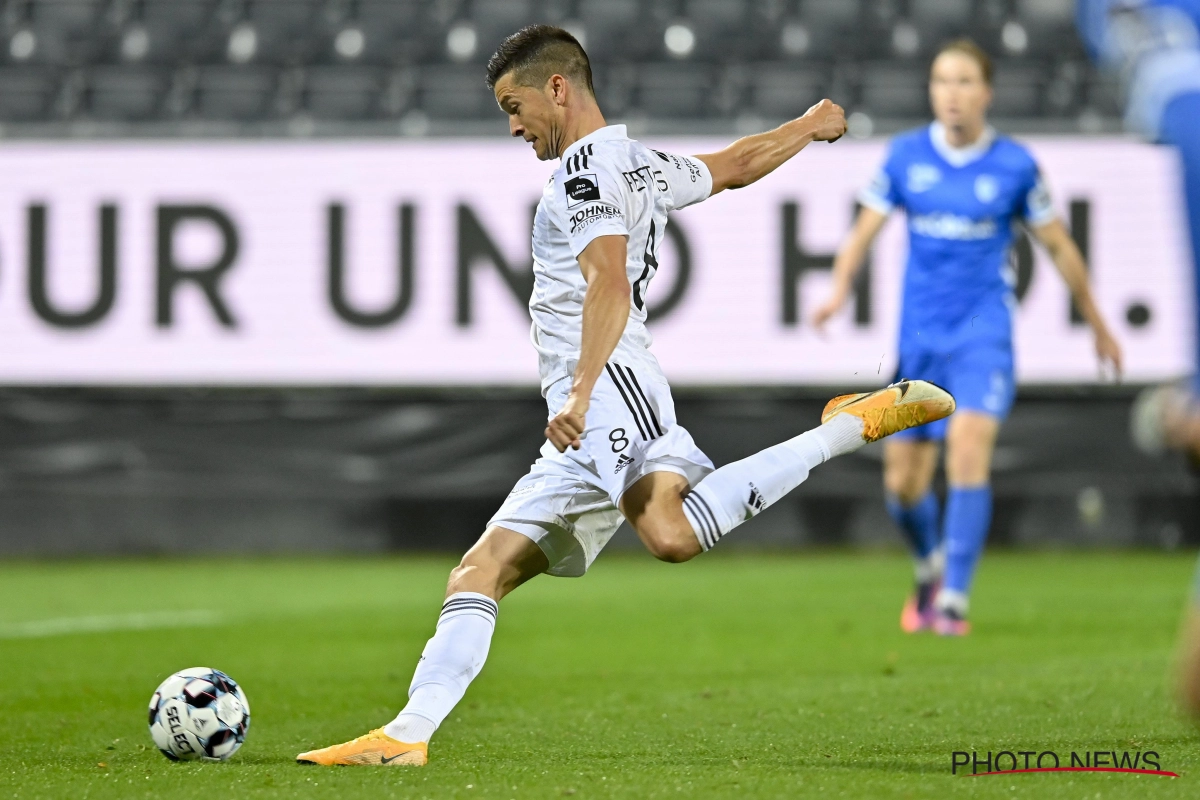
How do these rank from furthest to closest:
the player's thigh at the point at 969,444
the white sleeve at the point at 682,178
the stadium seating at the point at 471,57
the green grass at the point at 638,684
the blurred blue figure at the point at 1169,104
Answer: the stadium seating at the point at 471,57 → the player's thigh at the point at 969,444 → the white sleeve at the point at 682,178 → the green grass at the point at 638,684 → the blurred blue figure at the point at 1169,104

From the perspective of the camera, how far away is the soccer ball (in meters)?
4.04

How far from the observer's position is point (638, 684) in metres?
5.74

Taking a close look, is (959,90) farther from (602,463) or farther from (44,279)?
(44,279)

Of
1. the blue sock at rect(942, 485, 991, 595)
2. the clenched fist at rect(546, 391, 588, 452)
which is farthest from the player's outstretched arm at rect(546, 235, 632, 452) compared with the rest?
the blue sock at rect(942, 485, 991, 595)

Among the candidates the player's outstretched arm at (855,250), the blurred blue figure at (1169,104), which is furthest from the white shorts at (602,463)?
the player's outstretched arm at (855,250)

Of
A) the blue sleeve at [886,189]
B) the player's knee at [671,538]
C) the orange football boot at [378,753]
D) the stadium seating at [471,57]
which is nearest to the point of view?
the orange football boot at [378,753]

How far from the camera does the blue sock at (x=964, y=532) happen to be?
7.06 metres

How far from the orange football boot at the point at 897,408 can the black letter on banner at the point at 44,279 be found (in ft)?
27.1

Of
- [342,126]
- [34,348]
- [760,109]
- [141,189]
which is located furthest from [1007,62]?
[34,348]

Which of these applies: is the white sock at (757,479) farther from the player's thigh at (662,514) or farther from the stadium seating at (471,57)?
the stadium seating at (471,57)

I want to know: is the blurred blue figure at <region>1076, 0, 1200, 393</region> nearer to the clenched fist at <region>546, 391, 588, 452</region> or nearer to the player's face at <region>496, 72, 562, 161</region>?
the clenched fist at <region>546, 391, 588, 452</region>

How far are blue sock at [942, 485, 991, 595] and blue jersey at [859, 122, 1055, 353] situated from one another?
2.09 ft

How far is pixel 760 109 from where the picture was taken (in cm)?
1263

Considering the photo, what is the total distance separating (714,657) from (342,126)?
6.58m
